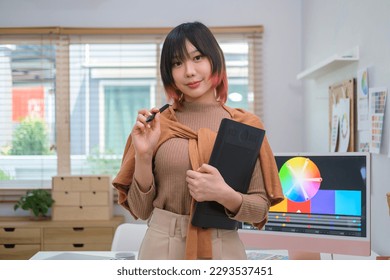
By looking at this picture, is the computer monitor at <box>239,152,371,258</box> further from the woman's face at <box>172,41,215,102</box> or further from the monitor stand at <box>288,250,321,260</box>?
the woman's face at <box>172,41,215,102</box>

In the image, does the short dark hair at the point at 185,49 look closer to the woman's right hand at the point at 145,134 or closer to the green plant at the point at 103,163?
the woman's right hand at the point at 145,134

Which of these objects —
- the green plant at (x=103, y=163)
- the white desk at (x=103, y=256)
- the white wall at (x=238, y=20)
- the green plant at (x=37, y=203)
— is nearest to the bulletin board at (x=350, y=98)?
the white desk at (x=103, y=256)

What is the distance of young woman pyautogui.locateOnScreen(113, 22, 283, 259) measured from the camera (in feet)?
2.15

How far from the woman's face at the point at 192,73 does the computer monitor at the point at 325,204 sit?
2.33ft

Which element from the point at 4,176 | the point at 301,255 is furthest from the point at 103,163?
the point at 301,255

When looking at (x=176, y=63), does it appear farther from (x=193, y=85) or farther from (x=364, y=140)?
(x=364, y=140)

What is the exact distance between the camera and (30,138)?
330 cm

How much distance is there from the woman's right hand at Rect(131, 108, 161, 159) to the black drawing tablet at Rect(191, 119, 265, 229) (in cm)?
7

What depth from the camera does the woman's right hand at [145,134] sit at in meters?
0.64

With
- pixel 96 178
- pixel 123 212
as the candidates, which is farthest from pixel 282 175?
pixel 123 212

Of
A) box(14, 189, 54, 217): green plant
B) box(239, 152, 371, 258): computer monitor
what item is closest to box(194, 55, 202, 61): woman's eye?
box(239, 152, 371, 258): computer monitor

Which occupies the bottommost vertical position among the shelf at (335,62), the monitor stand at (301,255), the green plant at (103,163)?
the monitor stand at (301,255)

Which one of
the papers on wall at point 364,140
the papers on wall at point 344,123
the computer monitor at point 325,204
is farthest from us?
the papers on wall at point 344,123

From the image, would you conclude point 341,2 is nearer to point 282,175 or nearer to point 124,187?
point 282,175
